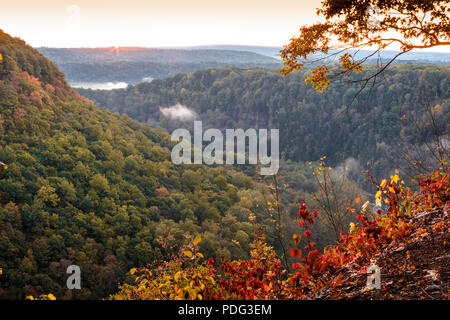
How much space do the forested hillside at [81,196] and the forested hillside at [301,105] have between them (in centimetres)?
5286

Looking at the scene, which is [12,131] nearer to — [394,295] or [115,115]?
[115,115]

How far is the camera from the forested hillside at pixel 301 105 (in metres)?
102

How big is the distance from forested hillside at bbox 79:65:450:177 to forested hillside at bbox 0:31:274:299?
5286 centimetres

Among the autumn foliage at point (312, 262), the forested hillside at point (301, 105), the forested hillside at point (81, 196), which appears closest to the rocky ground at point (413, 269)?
the autumn foliage at point (312, 262)

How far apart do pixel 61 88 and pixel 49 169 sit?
2542cm

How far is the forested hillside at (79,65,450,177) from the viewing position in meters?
102

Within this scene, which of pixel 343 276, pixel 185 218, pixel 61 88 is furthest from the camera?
pixel 61 88

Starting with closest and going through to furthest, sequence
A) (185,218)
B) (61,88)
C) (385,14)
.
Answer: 1. (385,14)
2. (185,218)
3. (61,88)

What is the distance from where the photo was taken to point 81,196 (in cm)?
3412

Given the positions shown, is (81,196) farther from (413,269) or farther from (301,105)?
(301,105)

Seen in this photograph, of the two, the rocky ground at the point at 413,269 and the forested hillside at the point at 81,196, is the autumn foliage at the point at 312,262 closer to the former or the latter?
the rocky ground at the point at 413,269

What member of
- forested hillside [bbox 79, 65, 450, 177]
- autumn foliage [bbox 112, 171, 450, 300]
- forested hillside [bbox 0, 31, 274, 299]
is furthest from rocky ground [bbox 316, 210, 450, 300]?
forested hillside [bbox 79, 65, 450, 177]

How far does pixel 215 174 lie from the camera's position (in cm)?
5756

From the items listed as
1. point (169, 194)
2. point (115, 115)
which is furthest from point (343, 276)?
point (115, 115)
